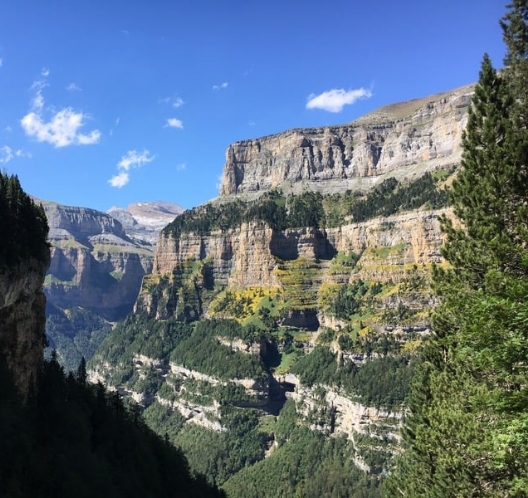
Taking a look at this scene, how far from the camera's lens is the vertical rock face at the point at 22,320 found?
2201 inches

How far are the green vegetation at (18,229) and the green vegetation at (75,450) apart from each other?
13957mm

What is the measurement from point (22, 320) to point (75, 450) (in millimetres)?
18220

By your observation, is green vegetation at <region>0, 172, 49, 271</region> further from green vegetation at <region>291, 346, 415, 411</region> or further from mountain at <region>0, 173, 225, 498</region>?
green vegetation at <region>291, 346, 415, 411</region>

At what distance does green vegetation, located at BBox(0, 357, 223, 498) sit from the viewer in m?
43.3

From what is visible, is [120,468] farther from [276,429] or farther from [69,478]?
[276,429]

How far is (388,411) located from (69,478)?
129m

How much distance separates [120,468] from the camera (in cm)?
6569

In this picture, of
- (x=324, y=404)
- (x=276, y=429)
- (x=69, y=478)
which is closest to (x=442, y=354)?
(x=69, y=478)

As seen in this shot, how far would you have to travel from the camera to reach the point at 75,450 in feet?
183

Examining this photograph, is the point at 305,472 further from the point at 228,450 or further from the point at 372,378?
the point at 372,378

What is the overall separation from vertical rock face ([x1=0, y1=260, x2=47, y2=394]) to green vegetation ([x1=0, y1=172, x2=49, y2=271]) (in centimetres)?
129

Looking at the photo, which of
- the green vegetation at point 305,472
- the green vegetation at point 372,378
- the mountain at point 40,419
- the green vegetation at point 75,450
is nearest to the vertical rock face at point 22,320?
the mountain at point 40,419

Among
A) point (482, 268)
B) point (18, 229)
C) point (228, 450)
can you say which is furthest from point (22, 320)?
point (228, 450)

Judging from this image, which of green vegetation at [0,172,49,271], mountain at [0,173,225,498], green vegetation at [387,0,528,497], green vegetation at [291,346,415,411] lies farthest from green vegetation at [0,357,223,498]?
green vegetation at [291,346,415,411]
